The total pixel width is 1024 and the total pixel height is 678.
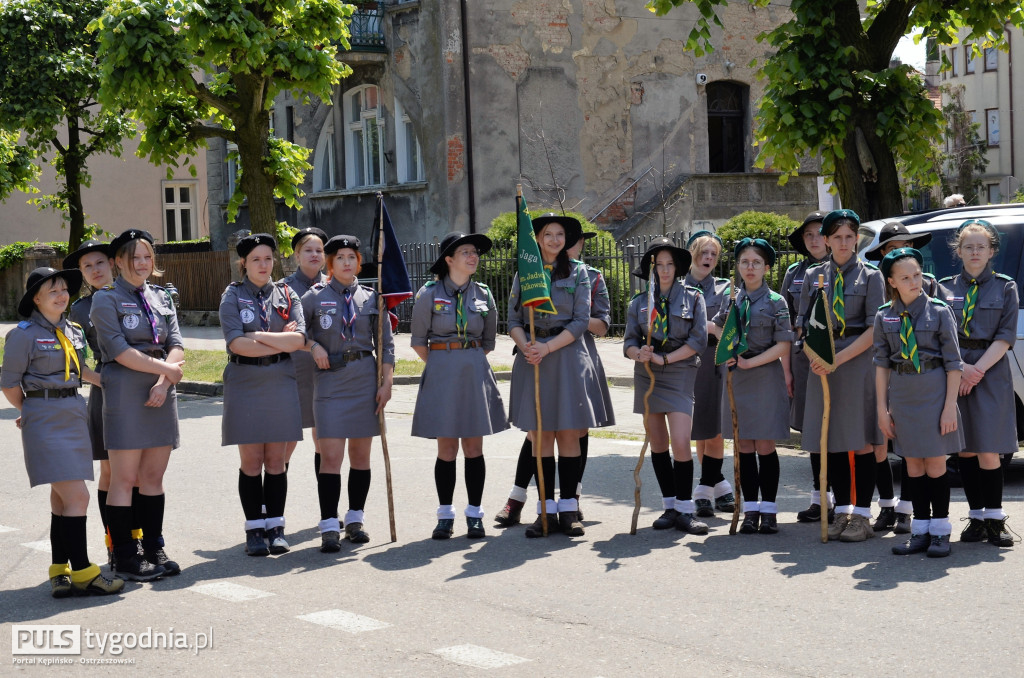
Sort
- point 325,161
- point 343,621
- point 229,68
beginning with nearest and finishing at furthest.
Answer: point 343,621 < point 229,68 < point 325,161

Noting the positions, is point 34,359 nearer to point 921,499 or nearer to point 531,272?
point 531,272

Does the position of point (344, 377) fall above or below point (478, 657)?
above

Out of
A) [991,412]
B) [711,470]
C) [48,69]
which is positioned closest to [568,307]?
[711,470]

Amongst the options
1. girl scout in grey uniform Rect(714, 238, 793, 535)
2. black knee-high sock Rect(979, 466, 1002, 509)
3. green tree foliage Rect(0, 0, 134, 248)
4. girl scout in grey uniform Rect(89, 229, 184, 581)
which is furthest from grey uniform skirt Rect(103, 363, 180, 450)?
green tree foliage Rect(0, 0, 134, 248)

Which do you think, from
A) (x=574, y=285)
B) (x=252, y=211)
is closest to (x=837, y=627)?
(x=574, y=285)

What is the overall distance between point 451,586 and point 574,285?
92.5 inches

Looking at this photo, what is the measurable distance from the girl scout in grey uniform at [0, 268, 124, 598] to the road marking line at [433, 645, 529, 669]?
2.27 metres

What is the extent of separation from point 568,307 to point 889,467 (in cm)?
238

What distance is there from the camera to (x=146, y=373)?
23.5 ft

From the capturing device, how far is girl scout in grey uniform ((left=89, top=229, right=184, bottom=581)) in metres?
7.07

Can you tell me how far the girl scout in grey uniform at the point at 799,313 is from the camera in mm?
8328

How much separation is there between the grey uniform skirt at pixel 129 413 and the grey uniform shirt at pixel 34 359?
284mm

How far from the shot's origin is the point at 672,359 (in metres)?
8.08

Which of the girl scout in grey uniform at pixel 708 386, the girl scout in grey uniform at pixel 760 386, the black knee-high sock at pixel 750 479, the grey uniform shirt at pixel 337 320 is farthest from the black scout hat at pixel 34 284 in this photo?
the black knee-high sock at pixel 750 479
